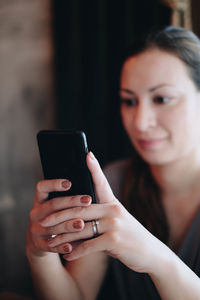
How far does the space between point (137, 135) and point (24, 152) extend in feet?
3.37

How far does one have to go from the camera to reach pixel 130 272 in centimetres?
92

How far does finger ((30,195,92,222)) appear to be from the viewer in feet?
1.89

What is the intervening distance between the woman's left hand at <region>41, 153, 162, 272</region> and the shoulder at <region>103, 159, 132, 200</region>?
494 mm

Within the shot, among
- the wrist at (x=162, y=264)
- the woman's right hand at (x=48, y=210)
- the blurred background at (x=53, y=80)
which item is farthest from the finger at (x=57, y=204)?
the blurred background at (x=53, y=80)

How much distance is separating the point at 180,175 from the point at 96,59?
0.73 metres

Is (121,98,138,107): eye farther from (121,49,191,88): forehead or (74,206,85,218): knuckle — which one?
(74,206,85,218): knuckle

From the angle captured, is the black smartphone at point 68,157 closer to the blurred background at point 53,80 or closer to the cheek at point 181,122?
the cheek at point 181,122

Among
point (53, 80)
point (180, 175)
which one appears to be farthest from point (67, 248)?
point (53, 80)

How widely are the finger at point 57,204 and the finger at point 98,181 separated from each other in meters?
0.02

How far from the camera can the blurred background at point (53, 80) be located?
1350mm

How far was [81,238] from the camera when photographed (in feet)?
1.93

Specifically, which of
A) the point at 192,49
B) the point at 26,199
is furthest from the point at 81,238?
the point at 26,199

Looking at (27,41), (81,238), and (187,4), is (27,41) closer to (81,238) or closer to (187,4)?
(187,4)

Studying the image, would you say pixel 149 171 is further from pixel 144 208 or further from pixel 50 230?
pixel 50 230
